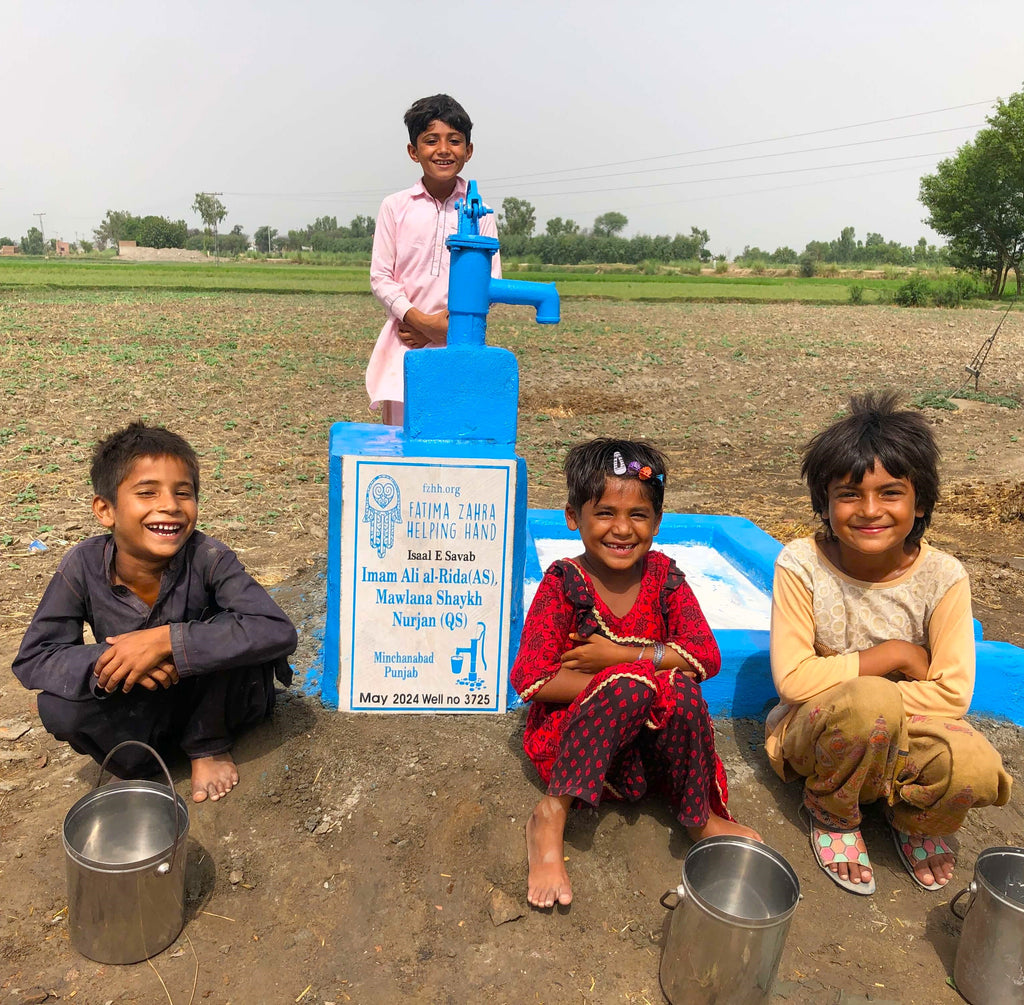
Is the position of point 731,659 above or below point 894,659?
below

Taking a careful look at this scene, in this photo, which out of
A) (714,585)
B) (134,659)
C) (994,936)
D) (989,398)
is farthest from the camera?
(989,398)

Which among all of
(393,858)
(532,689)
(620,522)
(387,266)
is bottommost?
(393,858)

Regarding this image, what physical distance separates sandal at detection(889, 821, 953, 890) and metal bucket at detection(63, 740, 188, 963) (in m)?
1.93

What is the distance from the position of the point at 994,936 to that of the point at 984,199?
1860 inches

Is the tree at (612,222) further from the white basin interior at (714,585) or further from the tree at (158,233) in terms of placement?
the white basin interior at (714,585)

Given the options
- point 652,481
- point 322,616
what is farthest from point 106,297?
point 652,481

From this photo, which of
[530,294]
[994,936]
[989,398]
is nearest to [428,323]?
[530,294]

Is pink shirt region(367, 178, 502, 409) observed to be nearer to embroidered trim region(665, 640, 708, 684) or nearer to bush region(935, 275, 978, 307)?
embroidered trim region(665, 640, 708, 684)

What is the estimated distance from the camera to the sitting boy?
2.30m

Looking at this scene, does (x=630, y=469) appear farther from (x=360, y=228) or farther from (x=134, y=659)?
(x=360, y=228)

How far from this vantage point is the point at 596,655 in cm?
231

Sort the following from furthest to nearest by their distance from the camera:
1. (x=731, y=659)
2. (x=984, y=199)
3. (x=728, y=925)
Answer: (x=984, y=199)
(x=731, y=659)
(x=728, y=925)

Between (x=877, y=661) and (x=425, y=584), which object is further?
(x=425, y=584)

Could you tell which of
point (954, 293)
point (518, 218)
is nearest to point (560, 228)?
point (518, 218)
